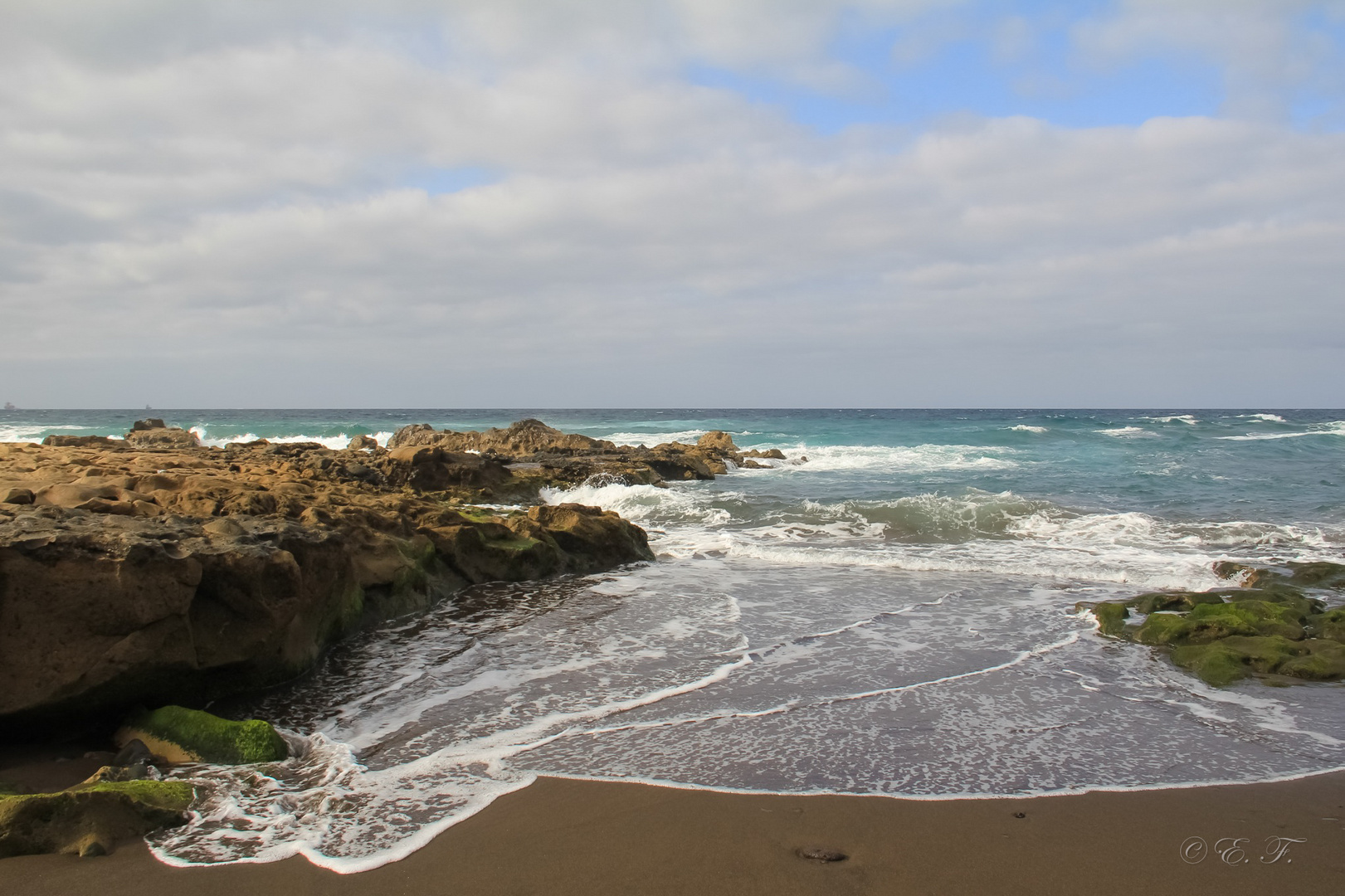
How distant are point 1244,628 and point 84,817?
9.33 metres

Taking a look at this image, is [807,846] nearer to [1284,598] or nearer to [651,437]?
[1284,598]

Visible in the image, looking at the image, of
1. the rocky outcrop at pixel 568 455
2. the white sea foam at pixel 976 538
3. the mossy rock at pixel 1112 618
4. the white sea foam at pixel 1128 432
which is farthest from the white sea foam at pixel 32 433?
the white sea foam at pixel 1128 432

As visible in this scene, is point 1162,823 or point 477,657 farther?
point 477,657

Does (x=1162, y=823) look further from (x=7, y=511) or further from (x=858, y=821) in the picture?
(x=7, y=511)

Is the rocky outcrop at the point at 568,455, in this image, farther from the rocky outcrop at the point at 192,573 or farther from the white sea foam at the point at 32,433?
the white sea foam at the point at 32,433

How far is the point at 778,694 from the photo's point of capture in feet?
20.9

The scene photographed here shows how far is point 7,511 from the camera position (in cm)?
586

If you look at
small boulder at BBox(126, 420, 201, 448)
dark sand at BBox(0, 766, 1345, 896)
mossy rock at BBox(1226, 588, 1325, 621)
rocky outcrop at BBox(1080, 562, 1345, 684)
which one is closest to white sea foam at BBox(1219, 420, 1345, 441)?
rocky outcrop at BBox(1080, 562, 1345, 684)

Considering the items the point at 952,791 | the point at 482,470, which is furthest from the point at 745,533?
the point at 952,791

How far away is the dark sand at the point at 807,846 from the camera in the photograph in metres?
3.67

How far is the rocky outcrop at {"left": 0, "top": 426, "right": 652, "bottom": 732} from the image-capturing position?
5.25 m

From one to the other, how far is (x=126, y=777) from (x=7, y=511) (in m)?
2.55

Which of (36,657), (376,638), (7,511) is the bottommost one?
(376,638)

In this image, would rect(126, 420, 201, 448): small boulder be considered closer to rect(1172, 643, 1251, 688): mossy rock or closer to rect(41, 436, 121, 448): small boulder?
rect(41, 436, 121, 448): small boulder
